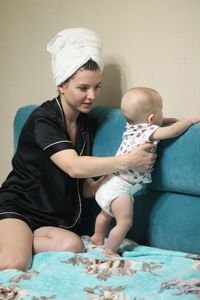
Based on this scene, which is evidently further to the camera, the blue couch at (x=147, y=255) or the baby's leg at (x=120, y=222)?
the baby's leg at (x=120, y=222)

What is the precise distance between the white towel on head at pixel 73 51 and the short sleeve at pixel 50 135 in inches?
7.9

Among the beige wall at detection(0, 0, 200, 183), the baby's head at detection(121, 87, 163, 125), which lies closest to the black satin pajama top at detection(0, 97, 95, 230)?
the baby's head at detection(121, 87, 163, 125)

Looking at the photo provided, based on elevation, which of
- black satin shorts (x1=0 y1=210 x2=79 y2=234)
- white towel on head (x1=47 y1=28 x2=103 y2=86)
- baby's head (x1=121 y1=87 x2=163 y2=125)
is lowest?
black satin shorts (x1=0 y1=210 x2=79 y2=234)

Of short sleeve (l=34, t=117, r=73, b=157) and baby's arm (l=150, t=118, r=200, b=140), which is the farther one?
→ short sleeve (l=34, t=117, r=73, b=157)

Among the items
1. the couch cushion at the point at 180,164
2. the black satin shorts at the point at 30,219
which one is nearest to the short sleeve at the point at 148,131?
the couch cushion at the point at 180,164

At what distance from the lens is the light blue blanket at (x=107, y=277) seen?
1.33 m

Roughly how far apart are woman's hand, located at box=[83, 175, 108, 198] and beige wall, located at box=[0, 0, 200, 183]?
471mm

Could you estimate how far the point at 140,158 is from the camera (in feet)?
5.31

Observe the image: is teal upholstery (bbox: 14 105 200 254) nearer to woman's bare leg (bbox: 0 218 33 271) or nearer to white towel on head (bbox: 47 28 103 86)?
white towel on head (bbox: 47 28 103 86)

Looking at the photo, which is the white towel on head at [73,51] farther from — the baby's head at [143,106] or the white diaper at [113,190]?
the white diaper at [113,190]

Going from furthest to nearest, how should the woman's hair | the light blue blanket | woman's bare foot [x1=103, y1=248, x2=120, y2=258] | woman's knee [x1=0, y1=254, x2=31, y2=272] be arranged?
1. the woman's hair
2. woman's bare foot [x1=103, y1=248, x2=120, y2=258]
3. woman's knee [x1=0, y1=254, x2=31, y2=272]
4. the light blue blanket

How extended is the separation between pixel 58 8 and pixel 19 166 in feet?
3.34

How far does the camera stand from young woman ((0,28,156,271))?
1.71 meters

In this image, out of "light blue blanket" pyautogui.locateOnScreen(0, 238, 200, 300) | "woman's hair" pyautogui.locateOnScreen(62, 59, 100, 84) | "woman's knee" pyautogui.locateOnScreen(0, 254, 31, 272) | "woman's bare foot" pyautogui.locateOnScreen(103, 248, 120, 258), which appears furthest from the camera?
"woman's hair" pyautogui.locateOnScreen(62, 59, 100, 84)
